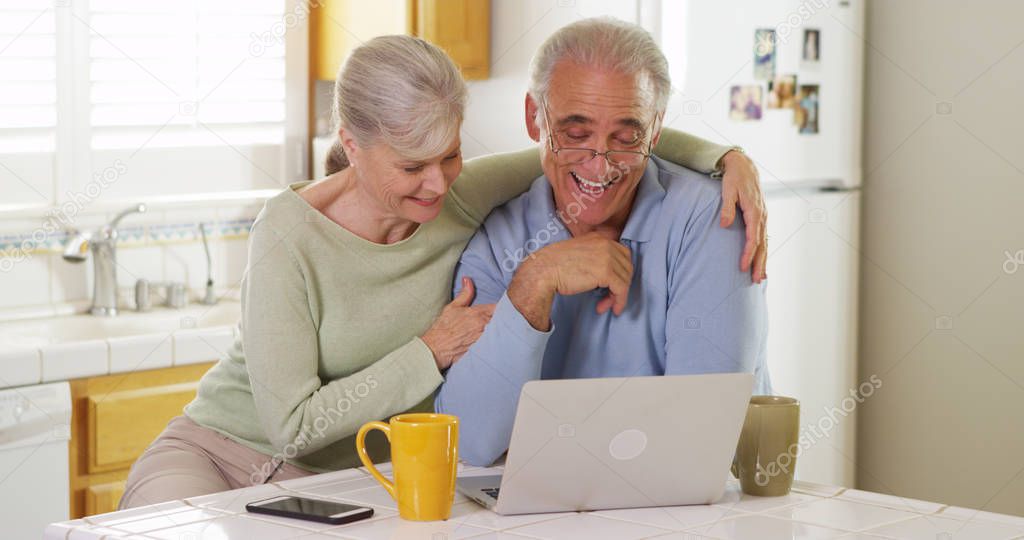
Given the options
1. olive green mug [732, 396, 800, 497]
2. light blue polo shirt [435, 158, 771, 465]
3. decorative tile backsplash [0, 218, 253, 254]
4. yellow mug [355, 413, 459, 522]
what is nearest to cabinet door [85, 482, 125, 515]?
decorative tile backsplash [0, 218, 253, 254]

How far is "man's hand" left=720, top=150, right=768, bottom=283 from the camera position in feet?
5.69

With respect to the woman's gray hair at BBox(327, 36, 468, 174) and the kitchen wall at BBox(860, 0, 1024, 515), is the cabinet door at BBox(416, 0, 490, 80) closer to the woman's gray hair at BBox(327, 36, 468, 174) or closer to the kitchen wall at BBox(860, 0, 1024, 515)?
the kitchen wall at BBox(860, 0, 1024, 515)

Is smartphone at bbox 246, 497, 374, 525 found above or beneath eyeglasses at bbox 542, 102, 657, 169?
beneath

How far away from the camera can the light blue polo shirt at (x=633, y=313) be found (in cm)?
163

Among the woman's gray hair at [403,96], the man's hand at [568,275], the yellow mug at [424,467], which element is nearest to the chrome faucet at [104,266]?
the woman's gray hair at [403,96]

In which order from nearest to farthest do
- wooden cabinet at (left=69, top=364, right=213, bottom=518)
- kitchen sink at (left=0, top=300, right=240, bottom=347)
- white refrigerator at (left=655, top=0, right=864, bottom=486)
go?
wooden cabinet at (left=69, top=364, right=213, bottom=518) < kitchen sink at (left=0, top=300, right=240, bottom=347) < white refrigerator at (left=655, top=0, right=864, bottom=486)

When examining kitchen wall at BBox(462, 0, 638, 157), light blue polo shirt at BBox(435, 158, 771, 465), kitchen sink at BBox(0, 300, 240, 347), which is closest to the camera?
light blue polo shirt at BBox(435, 158, 771, 465)

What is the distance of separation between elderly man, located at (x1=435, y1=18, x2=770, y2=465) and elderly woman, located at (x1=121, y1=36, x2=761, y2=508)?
0.23 feet

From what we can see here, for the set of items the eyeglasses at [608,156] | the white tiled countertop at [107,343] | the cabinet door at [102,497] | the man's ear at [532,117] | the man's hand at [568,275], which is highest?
the man's ear at [532,117]

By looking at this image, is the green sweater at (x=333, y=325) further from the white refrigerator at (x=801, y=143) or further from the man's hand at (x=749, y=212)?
the white refrigerator at (x=801, y=143)

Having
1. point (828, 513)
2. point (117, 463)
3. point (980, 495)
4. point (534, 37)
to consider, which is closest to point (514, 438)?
point (828, 513)

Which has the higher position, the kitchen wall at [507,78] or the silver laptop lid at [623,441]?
the kitchen wall at [507,78]

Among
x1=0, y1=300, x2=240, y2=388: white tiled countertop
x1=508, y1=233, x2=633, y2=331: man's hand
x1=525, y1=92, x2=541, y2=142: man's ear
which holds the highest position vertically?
x1=525, y1=92, x2=541, y2=142: man's ear

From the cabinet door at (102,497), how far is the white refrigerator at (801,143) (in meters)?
1.49
